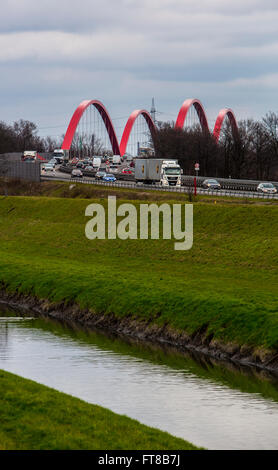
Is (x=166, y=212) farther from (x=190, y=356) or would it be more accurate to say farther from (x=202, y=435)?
(x=202, y=435)

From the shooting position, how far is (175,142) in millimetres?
156000

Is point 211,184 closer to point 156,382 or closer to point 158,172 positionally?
point 158,172

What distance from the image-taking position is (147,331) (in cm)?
3991

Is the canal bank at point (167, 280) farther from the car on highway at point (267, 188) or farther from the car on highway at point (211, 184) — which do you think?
the car on highway at point (211, 184)

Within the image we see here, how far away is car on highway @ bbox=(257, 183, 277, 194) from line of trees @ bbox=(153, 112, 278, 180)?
37.2 meters

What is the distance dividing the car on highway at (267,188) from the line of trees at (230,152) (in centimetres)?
3719

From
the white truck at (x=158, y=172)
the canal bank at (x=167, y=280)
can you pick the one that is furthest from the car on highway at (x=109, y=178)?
the canal bank at (x=167, y=280)

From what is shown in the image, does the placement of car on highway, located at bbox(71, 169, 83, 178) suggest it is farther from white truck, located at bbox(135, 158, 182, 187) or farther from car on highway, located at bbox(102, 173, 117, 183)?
white truck, located at bbox(135, 158, 182, 187)

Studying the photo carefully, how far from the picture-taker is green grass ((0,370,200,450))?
63.7 ft

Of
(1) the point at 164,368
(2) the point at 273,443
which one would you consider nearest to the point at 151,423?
(2) the point at 273,443

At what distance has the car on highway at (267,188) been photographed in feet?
322

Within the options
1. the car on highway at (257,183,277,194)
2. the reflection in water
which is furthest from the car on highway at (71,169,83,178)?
the reflection in water

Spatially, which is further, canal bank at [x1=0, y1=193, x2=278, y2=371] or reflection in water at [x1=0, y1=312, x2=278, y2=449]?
canal bank at [x1=0, y1=193, x2=278, y2=371]

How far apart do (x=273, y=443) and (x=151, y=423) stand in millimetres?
3753
